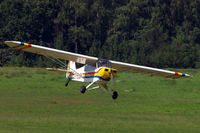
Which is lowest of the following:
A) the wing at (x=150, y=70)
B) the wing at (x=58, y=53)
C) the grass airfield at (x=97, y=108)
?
the grass airfield at (x=97, y=108)

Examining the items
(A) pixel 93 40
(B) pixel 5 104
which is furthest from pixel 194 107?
(A) pixel 93 40

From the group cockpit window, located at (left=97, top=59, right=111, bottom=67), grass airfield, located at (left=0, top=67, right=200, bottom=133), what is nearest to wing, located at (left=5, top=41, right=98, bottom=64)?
cockpit window, located at (left=97, top=59, right=111, bottom=67)

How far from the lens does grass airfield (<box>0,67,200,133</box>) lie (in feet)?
67.7

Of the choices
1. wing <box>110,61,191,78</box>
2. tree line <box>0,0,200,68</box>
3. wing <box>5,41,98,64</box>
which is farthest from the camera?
tree line <box>0,0,200,68</box>

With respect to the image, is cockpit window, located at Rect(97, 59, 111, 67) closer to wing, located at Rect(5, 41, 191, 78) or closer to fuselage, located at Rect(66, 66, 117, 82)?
fuselage, located at Rect(66, 66, 117, 82)

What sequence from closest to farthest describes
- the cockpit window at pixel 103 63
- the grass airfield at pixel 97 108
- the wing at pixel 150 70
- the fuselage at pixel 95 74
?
the grass airfield at pixel 97 108 → the fuselage at pixel 95 74 → the cockpit window at pixel 103 63 → the wing at pixel 150 70

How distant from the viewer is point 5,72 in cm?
4700

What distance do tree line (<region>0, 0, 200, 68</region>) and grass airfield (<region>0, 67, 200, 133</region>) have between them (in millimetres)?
19730

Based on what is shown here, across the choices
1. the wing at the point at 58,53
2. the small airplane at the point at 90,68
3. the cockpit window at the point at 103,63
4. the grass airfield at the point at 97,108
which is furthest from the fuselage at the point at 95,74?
the grass airfield at the point at 97,108

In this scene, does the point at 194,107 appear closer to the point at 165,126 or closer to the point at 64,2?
the point at 165,126

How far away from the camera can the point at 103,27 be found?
7031cm

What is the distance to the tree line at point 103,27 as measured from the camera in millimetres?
61406

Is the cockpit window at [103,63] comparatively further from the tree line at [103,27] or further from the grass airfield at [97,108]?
the tree line at [103,27]

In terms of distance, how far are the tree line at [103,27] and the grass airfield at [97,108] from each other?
1973 centimetres
